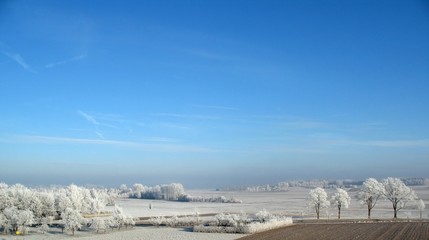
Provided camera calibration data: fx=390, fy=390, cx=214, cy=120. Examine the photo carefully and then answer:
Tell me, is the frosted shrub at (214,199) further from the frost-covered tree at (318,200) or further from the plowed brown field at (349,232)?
→ the plowed brown field at (349,232)

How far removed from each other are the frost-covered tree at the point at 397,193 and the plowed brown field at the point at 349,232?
1499cm

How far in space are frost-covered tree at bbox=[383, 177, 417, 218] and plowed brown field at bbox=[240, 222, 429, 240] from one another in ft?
49.2

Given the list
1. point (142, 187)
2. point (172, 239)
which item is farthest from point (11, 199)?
point (142, 187)

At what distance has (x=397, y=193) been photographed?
7656cm

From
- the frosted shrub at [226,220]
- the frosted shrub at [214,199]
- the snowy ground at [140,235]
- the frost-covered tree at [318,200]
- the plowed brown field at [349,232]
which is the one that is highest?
the frost-covered tree at [318,200]

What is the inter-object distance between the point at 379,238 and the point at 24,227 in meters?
48.3

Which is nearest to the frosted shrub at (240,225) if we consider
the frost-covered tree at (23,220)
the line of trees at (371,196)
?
the line of trees at (371,196)

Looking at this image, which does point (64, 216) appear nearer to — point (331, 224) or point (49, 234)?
point (49, 234)

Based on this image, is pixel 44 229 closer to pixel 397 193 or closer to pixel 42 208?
pixel 42 208

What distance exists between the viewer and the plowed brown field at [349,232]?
4722 cm

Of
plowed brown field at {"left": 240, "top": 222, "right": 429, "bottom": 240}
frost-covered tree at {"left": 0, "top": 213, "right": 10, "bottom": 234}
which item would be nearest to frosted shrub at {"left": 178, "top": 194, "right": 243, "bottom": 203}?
plowed brown field at {"left": 240, "top": 222, "right": 429, "bottom": 240}

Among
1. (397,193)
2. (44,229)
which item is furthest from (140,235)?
(397,193)

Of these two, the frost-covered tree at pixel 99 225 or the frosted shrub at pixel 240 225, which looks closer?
the frosted shrub at pixel 240 225

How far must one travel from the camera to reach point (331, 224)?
6297 centimetres
